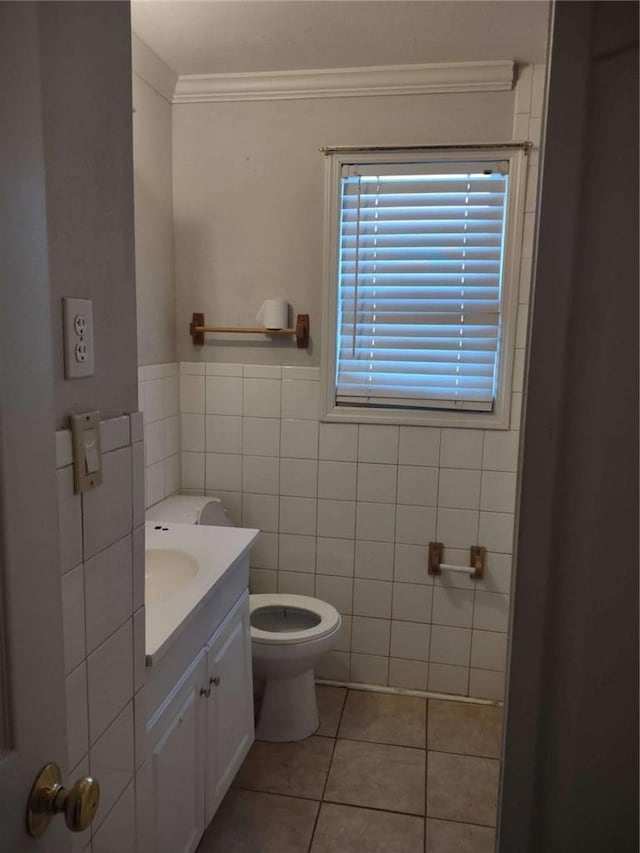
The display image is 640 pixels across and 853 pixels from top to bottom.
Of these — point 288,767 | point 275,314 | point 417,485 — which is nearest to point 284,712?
point 288,767

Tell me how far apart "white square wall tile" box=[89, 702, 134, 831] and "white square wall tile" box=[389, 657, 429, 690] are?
1734mm

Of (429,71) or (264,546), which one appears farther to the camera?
(264,546)

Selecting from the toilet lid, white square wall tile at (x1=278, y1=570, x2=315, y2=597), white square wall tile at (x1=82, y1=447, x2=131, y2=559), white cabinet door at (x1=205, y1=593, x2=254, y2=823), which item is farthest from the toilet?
white square wall tile at (x1=82, y1=447, x2=131, y2=559)

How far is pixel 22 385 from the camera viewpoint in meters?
0.61

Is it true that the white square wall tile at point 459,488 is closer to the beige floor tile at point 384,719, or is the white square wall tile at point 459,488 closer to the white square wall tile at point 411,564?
the white square wall tile at point 411,564

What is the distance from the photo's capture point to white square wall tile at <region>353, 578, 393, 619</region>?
8.64ft

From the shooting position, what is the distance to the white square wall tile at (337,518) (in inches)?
103

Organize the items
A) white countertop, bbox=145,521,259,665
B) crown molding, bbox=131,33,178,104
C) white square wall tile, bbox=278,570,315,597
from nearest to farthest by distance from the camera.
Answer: white countertop, bbox=145,521,259,665 < crown molding, bbox=131,33,178,104 < white square wall tile, bbox=278,570,315,597

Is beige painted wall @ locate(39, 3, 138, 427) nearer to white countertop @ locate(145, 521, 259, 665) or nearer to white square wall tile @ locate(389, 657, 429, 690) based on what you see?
white countertop @ locate(145, 521, 259, 665)

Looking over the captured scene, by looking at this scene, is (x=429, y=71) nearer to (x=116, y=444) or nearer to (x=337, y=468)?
(x=337, y=468)

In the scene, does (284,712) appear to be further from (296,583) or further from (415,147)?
(415,147)

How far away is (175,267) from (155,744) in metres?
1.87

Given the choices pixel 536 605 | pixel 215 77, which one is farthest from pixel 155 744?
pixel 215 77

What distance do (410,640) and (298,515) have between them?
2.38 ft
